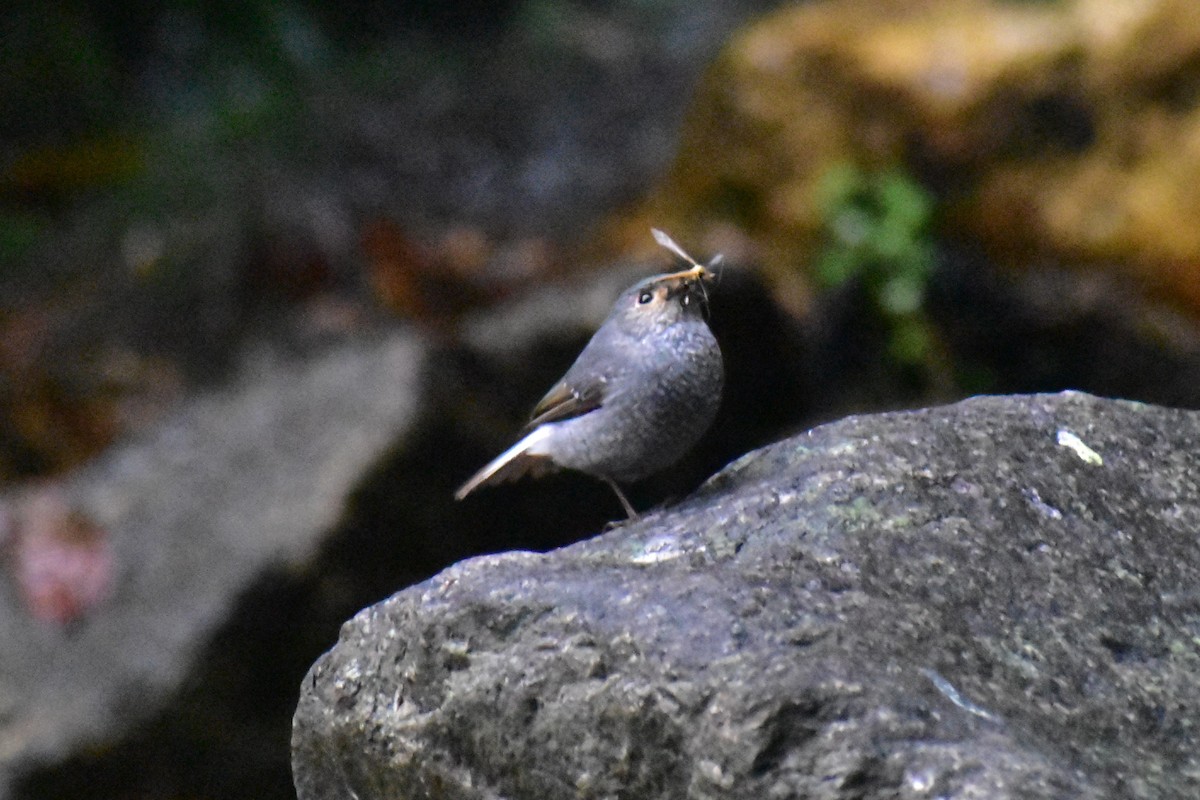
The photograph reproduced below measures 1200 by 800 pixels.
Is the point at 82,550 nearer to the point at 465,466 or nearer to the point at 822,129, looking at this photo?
the point at 465,466

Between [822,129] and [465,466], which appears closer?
[465,466]

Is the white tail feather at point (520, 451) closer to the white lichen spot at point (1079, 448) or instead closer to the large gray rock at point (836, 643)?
the large gray rock at point (836, 643)

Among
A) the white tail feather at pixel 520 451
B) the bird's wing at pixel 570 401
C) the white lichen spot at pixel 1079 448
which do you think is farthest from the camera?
the white tail feather at pixel 520 451

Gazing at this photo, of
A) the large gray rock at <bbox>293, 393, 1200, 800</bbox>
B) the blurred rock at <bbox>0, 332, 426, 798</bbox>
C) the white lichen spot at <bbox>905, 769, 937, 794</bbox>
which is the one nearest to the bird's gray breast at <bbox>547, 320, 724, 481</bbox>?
the large gray rock at <bbox>293, 393, 1200, 800</bbox>

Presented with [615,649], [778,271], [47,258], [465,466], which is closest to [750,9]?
[778,271]

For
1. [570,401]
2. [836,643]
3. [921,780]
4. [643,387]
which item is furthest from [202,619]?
[921,780]

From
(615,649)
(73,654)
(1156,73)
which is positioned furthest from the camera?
(1156,73)

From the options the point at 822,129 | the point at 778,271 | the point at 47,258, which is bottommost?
the point at 778,271

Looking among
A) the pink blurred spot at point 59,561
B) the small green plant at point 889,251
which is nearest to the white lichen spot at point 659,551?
the pink blurred spot at point 59,561
